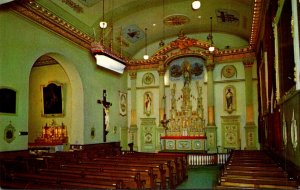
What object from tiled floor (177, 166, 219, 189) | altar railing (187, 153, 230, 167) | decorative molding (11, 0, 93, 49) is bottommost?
tiled floor (177, 166, 219, 189)

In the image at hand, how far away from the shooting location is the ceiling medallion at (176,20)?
12.4m

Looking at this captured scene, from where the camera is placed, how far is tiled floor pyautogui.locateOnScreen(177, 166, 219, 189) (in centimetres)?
776

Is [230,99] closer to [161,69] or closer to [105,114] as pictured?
[161,69]

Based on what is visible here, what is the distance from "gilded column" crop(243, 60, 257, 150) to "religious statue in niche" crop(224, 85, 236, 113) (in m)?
0.69

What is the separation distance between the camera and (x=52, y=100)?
1186 cm

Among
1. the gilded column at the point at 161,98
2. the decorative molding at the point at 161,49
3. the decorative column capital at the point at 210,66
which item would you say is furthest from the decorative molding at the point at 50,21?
the decorative column capital at the point at 210,66

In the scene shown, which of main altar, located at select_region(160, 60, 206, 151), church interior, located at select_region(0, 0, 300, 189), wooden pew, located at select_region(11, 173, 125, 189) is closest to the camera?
wooden pew, located at select_region(11, 173, 125, 189)

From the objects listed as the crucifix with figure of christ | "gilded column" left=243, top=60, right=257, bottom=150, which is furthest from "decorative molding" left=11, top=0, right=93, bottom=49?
"gilded column" left=243, top=60, right=257, bottom=150

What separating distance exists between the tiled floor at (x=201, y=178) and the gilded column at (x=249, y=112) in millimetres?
2626

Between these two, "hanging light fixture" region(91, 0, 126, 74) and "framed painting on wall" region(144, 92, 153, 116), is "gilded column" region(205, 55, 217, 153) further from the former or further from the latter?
"hanging light fixture" region(91, 0, 126, 74)

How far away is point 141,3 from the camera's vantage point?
36.1 feet

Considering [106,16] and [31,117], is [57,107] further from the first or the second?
[106,16]

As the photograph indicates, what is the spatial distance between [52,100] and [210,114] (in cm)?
764

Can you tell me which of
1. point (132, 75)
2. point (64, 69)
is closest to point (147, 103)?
point (132, 75)
